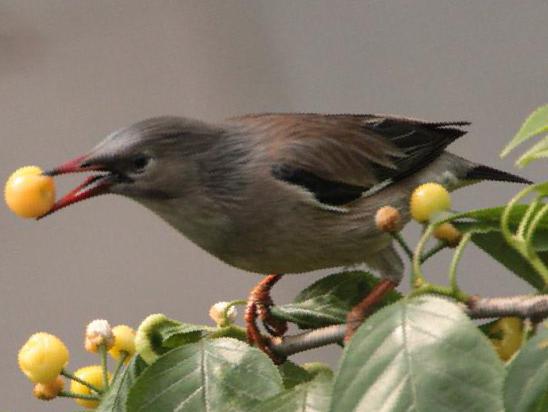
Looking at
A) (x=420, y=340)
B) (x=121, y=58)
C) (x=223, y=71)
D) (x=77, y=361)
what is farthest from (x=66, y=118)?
(x=420, y=340)

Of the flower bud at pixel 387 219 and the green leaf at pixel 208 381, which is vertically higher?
the flower bud at pixel 387 219

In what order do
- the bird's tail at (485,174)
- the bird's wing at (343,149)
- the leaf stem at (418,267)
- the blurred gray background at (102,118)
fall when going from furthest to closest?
the blurred gray background at (102,118) → the bird's tail at (485,174) → the bird's wing at (343,149) → the leaf stem at (418,267)

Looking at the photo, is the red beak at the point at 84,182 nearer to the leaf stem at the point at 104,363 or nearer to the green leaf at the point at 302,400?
the leaf stem at the point at 104,363

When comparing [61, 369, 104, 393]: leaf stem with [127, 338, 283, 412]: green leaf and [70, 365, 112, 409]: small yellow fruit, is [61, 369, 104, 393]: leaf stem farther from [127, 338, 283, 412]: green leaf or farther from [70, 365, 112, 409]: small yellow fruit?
[127, 338, 283, 412]: green leaf

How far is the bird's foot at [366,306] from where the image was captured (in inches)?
25.6

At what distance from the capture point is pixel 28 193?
665 mm

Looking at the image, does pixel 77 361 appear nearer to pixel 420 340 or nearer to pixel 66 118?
pixel 66 118

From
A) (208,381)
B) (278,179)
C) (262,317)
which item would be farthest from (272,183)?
(208,381)

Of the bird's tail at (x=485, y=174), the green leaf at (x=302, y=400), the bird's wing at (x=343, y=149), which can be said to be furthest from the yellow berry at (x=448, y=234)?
the bird's tail at (x=485, y=174)

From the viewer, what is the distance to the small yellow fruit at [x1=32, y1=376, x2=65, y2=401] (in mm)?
677

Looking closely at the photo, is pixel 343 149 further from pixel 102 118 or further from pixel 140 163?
pixel 102 118

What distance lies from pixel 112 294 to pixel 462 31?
985mm

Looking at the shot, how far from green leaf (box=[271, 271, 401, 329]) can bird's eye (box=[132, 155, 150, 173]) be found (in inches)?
6.5

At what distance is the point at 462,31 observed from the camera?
2076mm
